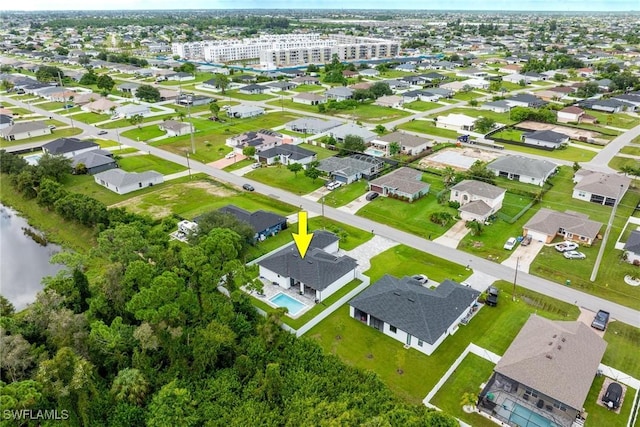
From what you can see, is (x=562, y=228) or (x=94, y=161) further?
(x=94, y=161)

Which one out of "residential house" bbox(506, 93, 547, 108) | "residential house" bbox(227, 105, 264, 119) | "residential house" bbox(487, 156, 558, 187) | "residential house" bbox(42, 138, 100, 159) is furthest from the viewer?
"residential house" bbox(506, 93, 547, 108)

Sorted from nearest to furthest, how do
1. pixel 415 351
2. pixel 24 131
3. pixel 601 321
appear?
pixel 415 351
pixel 601 321
pixel 24 131

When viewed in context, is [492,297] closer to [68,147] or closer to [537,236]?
[537,236]

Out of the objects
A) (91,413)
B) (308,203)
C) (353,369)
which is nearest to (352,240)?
(308,203)

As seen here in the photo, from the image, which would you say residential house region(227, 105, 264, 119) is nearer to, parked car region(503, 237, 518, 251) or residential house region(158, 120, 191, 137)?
residential house region(158, 120, 191, 137)

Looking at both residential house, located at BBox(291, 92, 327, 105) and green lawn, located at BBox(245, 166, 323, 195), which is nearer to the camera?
green lawn, located at BBox(245, 166, 323, 195)

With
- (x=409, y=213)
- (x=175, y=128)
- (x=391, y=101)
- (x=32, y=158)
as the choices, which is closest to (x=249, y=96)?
(x=391, y=101)

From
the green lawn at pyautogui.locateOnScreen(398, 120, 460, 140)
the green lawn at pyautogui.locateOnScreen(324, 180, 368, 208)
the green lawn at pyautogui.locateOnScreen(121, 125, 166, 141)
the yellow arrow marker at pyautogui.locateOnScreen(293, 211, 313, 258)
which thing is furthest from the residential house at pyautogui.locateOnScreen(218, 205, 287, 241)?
the green lawn at pyautogui.locateOnScreen(398, 120, 460, 140)

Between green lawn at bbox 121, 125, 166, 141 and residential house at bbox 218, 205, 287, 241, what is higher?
residential house at bbox 218, 205, 287, 241
